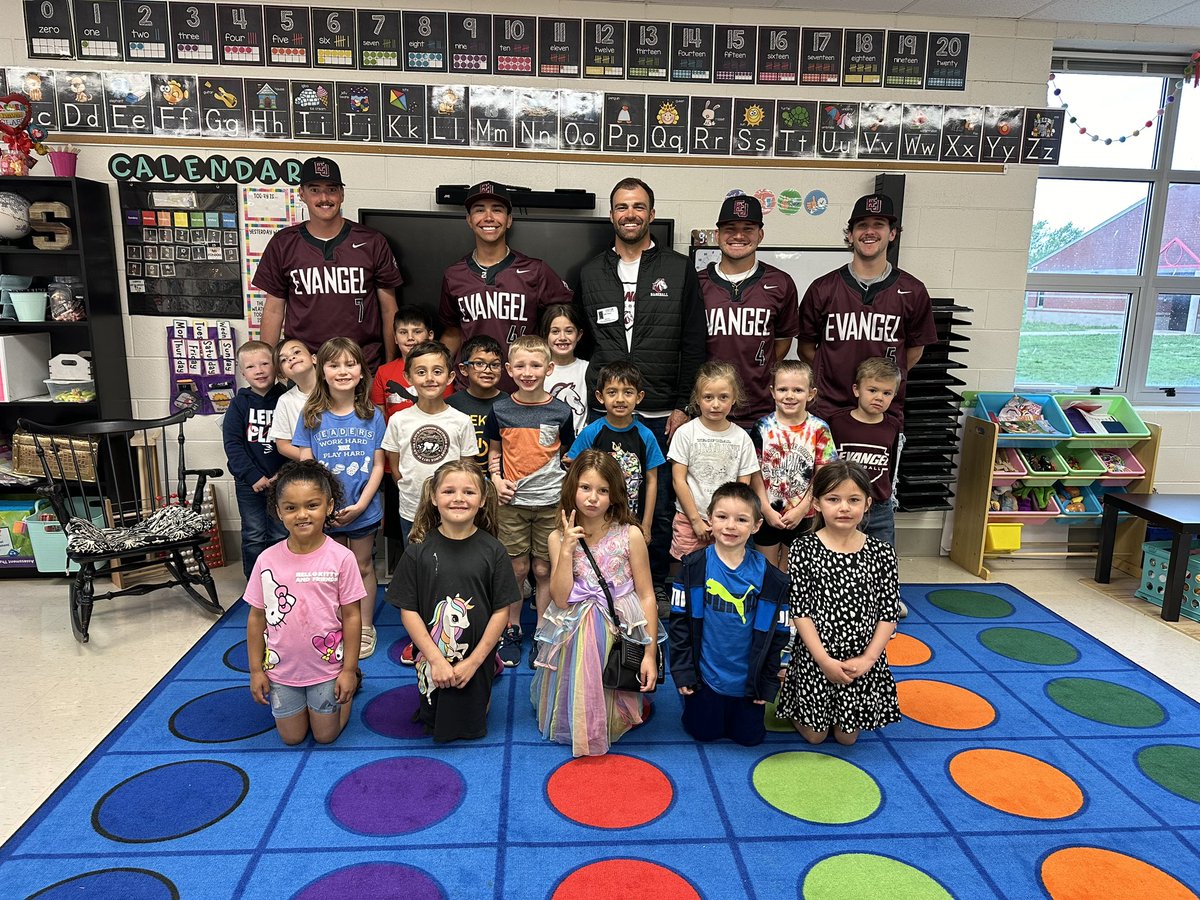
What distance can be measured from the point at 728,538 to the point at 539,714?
31.0 inches

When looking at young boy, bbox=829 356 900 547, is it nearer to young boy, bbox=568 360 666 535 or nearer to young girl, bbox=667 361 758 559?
young girl, bbox=667 361 758 559

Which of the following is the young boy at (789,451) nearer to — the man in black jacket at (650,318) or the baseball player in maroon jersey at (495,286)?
the man in black jacket at (650,318)

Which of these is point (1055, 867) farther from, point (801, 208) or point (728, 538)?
point (801, 208)

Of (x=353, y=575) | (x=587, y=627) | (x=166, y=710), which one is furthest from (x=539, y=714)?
(x=166, y=710)

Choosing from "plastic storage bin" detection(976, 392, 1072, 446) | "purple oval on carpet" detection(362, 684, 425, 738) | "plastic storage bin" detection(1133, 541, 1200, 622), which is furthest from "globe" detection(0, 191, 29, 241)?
"plastic storage bin" detection(1133, 541, 1200, 622)

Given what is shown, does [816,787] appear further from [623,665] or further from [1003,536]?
[1003,536]

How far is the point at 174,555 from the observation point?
3.23 meters

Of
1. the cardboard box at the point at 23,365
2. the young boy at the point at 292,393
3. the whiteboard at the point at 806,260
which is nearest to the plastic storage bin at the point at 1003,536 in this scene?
the whiteboard at the point at 806,260

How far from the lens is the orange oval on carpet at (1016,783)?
6.79ft

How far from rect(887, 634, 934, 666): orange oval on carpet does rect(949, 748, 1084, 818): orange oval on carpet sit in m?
0.59

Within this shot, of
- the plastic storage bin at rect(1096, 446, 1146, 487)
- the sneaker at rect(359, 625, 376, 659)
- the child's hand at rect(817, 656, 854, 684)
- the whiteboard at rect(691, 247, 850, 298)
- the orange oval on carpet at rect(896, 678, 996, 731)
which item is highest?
the whiteboard at rect(691, 247, 850, 298)

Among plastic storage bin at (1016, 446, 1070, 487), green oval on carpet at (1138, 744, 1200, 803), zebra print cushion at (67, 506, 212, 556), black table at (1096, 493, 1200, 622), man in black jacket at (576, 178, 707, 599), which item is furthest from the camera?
plastic storage bin at (1016, 446, 1070, 487)

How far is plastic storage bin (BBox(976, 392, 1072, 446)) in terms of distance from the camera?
3867 mm

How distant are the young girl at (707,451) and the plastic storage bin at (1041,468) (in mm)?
1945
